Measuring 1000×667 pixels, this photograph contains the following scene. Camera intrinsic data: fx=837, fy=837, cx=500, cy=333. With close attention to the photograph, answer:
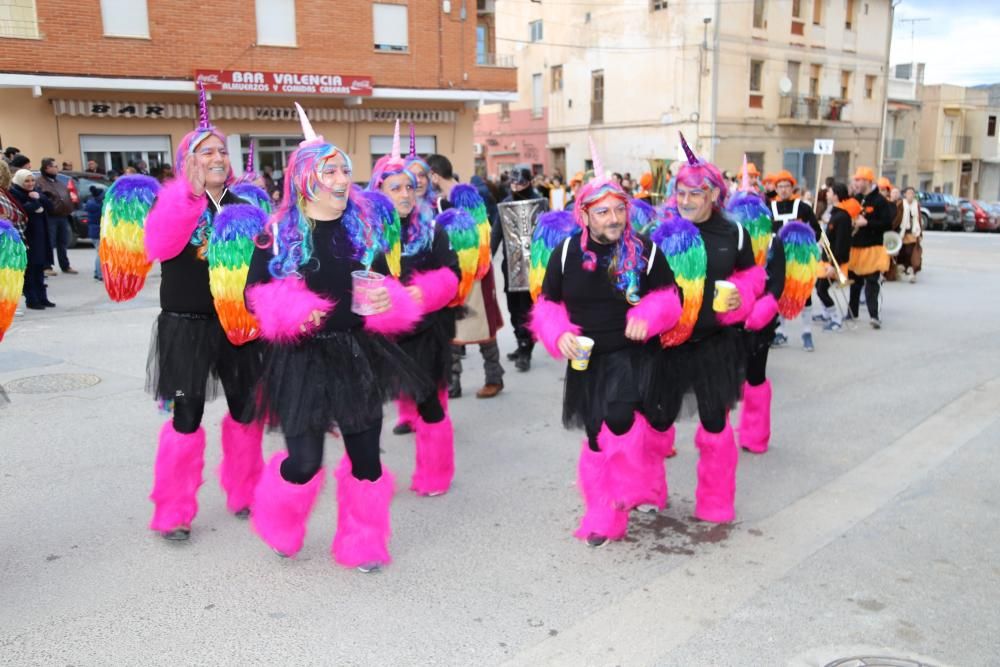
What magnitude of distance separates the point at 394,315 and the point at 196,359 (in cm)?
105

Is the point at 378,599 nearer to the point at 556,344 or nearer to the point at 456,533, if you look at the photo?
the point at 456,533

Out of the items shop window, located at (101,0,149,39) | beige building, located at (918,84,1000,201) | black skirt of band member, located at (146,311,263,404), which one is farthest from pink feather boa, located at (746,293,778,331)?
beige building, located at (918,84,1000,201)

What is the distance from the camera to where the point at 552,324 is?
4055 mm

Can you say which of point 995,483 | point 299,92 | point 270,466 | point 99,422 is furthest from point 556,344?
point 299,92

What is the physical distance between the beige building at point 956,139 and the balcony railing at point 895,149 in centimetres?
335

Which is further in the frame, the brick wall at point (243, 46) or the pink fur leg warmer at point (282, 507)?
the brick wall at point (243, 46)

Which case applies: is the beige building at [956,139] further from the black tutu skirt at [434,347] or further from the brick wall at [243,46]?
the black tutu skirt at [434,347]

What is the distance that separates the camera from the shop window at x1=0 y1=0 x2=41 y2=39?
1977 centimetres

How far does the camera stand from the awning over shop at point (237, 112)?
21016mm

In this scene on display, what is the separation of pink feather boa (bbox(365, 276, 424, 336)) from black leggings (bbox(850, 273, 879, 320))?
8.02 metres

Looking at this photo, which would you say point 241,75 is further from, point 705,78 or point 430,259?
point 430,259

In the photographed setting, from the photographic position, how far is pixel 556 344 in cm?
402

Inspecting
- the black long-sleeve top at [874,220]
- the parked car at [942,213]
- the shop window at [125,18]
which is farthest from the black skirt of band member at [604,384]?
the parked car at [942,213]

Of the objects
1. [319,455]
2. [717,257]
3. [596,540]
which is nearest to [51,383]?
[319,455]
